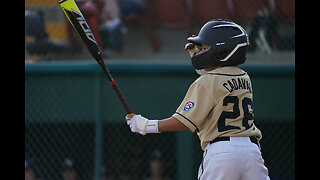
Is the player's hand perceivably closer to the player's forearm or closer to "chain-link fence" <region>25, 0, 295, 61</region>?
the player's forearm

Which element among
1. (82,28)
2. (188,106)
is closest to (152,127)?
(188,106)

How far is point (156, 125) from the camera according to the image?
13.8 ft

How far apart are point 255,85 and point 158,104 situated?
3.93ft

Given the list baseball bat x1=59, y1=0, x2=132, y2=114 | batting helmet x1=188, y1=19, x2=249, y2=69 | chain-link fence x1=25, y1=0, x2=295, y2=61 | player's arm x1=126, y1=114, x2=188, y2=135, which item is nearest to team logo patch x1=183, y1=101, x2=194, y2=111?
player's arm x1=126, y1=114, x2=188, y2=135

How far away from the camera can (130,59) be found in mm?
7609

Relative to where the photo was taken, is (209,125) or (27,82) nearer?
(209,125)

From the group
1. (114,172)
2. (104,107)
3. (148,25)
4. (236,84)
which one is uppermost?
(148,25)

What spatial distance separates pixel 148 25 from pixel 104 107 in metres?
1.44

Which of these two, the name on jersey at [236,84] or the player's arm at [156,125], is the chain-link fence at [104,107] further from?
the name on jersey at [236,84]

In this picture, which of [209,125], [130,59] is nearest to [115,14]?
[130,59]

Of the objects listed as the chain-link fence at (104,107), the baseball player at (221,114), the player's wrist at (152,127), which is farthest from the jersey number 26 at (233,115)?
the chain-link fence at (104,107)

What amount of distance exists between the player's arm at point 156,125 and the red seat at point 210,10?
129 inches

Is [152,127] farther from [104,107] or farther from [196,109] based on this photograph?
[104,107]
